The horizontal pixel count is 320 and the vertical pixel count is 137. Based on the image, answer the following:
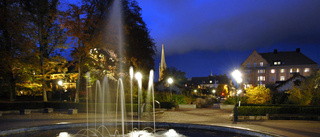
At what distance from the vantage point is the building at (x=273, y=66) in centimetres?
7913

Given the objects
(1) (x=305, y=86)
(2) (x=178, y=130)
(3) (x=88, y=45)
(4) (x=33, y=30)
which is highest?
(4) (x=33, y=30)

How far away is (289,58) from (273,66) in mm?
6105

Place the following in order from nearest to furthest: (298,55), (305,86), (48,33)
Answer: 1. (305,86)
2. (48,33)
3. (298,55)

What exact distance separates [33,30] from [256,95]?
88.0ft

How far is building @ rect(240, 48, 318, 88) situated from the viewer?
3115 inches

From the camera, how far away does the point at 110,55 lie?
34.0 meters

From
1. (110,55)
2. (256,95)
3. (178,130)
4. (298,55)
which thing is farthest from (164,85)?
(298,55)

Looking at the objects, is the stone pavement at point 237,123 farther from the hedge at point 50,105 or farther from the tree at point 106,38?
the tree at point 106,38

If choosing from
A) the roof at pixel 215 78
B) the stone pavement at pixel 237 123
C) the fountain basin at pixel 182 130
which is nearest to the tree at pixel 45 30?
the stone pavement at pixel 237 123

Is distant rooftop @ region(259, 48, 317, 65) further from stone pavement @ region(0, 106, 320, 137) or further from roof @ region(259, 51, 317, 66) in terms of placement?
stone pavement @ region(0, 106, 320, 137)

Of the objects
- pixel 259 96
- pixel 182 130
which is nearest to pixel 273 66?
pixel 259 96

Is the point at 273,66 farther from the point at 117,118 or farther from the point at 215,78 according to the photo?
the point at 117,118

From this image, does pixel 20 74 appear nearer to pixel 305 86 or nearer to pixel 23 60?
pixel 23 60

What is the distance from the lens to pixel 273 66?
82.4 m
